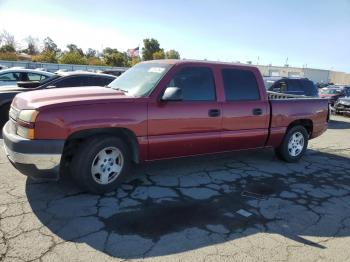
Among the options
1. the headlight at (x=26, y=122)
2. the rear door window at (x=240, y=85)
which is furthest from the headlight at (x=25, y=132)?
the rear door window at (x=240, y=85)

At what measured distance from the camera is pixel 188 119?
5164 millimetres

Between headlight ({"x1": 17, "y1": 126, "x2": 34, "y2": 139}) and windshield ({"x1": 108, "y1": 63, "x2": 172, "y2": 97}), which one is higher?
windshield ({"x1": 108, "y1": 63, "x2": 172, "y2": 97})

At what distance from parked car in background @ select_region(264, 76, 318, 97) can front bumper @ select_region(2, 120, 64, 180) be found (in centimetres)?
1005

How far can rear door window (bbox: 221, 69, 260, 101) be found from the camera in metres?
5.76

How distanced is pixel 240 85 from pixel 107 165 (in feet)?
8.97

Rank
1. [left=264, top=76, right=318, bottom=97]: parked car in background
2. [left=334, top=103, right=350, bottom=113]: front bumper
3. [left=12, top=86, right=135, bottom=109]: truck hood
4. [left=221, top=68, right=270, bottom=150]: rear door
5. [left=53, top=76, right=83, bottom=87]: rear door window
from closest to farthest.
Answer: [left=12, top=86, right=135, bottom=109]: truck hood
[left=221, top=68, right=270, bottom=150]: rear door
[left=53, top=76, right=83, bottom=87]: rear door window
[left=264, top=76, right=318, bottom=97]: parked car in background
[left=334, top=103, right=350, bottom=113]: front bumper

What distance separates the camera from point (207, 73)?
555 cm

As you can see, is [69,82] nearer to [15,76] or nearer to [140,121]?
[15,76]

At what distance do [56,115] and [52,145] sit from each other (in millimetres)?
361

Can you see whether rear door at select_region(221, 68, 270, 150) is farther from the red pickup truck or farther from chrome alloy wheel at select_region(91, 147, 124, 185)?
chrome alloy wheel at select_region(91, 147, 124, 185)

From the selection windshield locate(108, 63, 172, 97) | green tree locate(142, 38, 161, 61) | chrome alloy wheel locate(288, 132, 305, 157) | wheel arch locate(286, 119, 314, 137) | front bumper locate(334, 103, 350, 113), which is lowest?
front bumper locate(334, 103, 350, 113)

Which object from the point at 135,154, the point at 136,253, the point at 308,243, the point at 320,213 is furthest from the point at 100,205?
the point at 320,213

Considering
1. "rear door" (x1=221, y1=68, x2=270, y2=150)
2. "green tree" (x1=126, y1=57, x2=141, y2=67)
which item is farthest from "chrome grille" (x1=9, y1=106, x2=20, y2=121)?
"green tree" (x1=126, y1=57, x2=141, y2=67)

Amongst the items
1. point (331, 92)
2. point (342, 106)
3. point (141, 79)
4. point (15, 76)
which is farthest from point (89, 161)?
point (331, 92)
